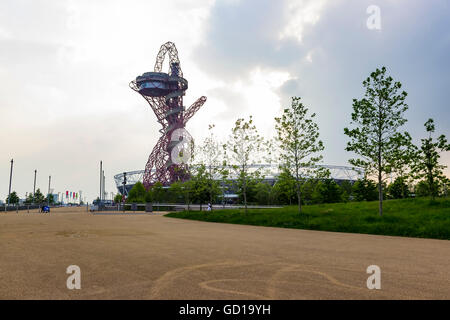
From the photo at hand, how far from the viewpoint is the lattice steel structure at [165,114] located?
85000 millimetres

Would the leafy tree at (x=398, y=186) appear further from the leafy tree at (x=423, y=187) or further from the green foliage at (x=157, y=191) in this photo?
the green foliage at (x=157, y=191)

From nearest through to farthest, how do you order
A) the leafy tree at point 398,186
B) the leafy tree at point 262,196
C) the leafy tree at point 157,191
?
the leafy tree at point 398,186, the leafy tree at point 262,196, the leafy tree at point 157,191

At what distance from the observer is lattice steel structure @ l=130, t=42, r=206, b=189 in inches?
3346

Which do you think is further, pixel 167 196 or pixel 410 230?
pixel 167 196

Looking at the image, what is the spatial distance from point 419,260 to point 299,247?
378 cm

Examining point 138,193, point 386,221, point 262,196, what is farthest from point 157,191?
point 386,221

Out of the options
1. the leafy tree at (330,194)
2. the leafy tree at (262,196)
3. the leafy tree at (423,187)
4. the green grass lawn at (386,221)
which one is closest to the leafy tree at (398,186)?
the leafy tree at (423,187)

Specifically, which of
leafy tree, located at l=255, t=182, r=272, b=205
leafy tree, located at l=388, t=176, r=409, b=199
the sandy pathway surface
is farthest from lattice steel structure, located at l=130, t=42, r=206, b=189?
the sandy pathway surface

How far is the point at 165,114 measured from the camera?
86312 millimetres

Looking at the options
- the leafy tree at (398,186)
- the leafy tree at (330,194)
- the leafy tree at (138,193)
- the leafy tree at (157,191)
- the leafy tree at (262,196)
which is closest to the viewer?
the leafy tree at (398,186)

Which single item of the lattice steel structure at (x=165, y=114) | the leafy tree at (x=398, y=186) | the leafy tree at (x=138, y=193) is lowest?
the leafy tree at (x=138, y=193)
